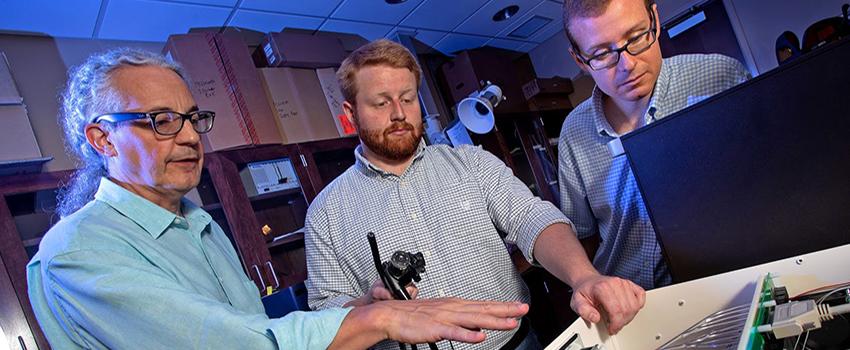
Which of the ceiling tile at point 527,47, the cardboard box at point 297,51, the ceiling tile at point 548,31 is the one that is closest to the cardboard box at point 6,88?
the cardboard box at point 297,51

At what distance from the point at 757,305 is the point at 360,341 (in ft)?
1.70

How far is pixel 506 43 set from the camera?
13.5 feet

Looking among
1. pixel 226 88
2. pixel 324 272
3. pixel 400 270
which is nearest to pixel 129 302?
pixel 400 270

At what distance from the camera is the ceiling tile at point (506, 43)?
3.98 m

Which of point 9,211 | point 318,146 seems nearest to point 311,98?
point 318,146

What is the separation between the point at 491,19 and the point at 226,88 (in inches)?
82.4

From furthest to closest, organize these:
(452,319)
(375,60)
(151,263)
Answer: (375,60) → (151,263) → (452,319)

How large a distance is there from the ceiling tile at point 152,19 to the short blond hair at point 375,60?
150 cm

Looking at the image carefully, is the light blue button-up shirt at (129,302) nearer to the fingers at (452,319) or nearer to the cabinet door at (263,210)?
the fingers at (452,319)

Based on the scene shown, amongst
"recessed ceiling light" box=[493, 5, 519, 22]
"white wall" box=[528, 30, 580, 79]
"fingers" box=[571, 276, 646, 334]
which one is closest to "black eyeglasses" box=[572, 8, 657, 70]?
"fingers" box=[571, 276, 646, 334]

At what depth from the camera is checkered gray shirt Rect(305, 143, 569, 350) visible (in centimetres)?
111

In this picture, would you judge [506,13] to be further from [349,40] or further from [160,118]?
[160,118]

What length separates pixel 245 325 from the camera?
0.66 m

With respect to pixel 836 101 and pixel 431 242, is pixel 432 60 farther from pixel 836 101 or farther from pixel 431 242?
pixel 836 101
